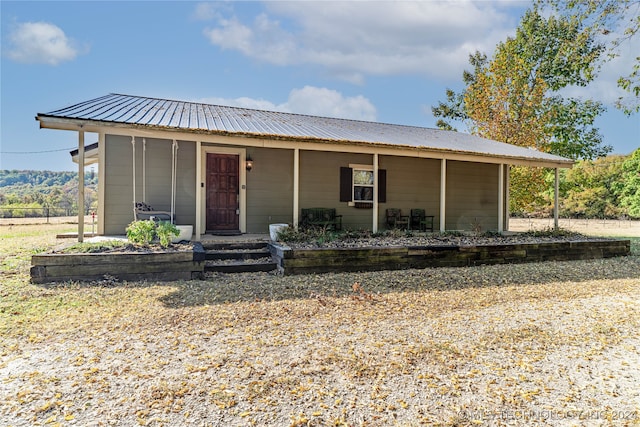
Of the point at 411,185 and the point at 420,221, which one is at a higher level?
the point at 411,185

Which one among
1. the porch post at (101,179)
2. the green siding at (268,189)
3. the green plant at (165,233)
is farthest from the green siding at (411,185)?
the porch post at (101,179)

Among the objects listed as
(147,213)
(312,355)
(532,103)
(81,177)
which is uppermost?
(532,103)

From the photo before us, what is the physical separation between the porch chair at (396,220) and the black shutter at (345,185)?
134 cm

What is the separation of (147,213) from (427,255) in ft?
18.1

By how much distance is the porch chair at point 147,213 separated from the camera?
7051 millimetres

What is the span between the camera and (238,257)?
6.29 metres

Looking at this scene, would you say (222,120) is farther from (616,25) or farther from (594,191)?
(594,191)

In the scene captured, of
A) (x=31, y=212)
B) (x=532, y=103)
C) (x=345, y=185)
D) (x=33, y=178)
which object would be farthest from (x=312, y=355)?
(x=33, y=178)

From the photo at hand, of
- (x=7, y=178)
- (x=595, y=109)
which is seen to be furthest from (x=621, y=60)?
(x=7, y=178)

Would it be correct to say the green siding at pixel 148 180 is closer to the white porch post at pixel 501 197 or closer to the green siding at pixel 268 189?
the green siding at pixel 268 189

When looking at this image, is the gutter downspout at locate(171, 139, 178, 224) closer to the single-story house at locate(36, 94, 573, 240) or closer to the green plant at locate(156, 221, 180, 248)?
the single-story house at locate(36, 94, 573, 240)

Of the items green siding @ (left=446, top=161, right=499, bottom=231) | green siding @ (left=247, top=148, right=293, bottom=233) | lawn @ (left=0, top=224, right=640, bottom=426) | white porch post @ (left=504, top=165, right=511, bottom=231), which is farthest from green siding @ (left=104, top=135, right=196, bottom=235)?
white porch post @ (left=504, top=165, right=511, bottom=231)

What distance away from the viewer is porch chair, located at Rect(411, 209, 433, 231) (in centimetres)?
1009

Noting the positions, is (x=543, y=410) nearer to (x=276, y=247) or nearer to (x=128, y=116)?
(x=276, y=247)
